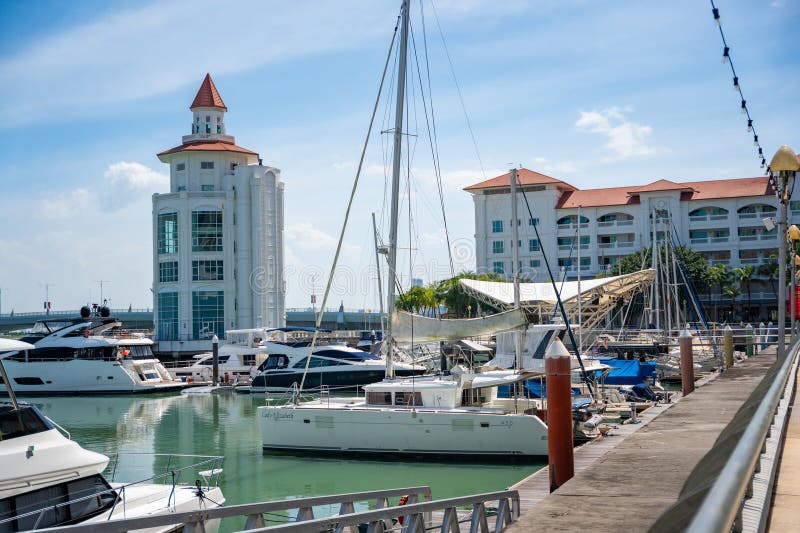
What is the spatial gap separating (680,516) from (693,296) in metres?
56.3

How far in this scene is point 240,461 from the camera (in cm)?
2848

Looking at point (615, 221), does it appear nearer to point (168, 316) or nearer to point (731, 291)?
point (731, 291)

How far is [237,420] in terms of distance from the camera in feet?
134

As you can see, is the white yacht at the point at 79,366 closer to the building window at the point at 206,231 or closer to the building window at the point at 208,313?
the building window at the point at 208,313

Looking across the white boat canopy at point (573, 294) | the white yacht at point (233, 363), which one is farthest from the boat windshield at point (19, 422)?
the white yacht at point (233, 363)

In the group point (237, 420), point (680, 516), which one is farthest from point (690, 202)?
point (680, 516)

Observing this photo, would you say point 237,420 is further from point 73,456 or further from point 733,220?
point 733,220

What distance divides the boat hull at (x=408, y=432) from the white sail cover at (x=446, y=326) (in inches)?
137

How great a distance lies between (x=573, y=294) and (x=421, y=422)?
22.9 metres

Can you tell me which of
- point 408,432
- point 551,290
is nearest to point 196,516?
point 408,432

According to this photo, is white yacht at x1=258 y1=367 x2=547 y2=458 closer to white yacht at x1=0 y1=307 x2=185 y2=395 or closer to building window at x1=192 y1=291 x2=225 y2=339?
white yacht at x1=0 y1=307 x2=185 y2=395

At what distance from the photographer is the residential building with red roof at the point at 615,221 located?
96.6 m

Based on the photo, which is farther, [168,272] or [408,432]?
[168,272]

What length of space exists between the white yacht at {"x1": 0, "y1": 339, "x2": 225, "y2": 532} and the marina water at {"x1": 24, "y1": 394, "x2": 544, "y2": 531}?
6503 mm
